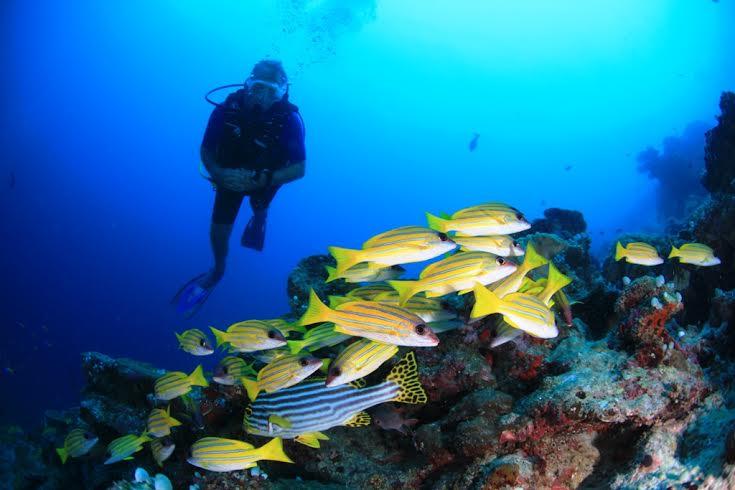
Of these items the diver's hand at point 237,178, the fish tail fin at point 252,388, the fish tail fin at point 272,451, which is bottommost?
the fish tail fin at point 272,451

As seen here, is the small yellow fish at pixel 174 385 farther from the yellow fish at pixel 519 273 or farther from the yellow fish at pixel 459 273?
the yellow fish at pixel 519 273

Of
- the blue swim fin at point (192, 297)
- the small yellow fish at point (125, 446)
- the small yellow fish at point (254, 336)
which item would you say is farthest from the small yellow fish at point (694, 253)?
the blue swim fin at point (192, 297)

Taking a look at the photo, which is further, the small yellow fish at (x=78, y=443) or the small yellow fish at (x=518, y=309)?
the small yellow fish at (x=78, y=443)

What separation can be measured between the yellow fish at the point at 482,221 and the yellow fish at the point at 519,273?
243 millimetres

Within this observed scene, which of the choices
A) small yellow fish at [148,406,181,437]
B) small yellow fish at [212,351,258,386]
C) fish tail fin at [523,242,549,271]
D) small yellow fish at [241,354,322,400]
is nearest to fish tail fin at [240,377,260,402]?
small yellow fish at [241,354,322,400]

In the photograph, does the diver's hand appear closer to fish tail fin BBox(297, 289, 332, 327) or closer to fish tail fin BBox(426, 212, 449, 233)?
fish tail fin BBox(426, 212, 449, 233)

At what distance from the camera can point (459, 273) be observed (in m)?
2.92

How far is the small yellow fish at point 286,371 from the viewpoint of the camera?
3.19 metres

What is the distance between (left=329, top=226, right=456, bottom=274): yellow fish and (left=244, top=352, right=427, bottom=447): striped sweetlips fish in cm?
87

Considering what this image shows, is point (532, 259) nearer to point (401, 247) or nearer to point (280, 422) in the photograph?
point (401, 247)

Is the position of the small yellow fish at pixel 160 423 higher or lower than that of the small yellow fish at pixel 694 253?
lower

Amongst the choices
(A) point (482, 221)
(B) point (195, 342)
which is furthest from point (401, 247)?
(B) point (195, 342)

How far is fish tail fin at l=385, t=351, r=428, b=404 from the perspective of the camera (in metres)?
3.21

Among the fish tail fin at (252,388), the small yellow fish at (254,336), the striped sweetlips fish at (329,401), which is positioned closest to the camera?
the striped sweetlips fish at (329,401)
